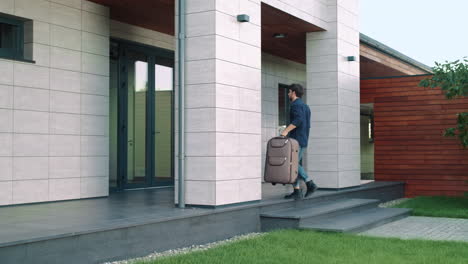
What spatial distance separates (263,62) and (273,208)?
6.19 metres

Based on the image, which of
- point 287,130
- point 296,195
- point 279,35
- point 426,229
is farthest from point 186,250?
point 279,35

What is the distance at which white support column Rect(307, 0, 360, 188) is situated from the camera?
10.0 meters

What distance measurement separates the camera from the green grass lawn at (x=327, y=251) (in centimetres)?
514

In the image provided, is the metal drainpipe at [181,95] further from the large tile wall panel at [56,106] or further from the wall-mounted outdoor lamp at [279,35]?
the wall-mounted outdoor lamp at [279,35]

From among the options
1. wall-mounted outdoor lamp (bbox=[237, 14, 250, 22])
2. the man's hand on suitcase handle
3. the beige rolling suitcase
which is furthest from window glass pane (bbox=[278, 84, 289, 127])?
wall-mounted outdoor lamp (bbox=[237, 14, 250, 22])

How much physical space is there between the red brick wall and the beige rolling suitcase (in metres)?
5.63

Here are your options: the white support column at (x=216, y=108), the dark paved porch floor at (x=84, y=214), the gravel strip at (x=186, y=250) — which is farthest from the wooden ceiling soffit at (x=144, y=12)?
the gravel strip at (x=186, y=250)

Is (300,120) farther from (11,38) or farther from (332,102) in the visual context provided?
(11,38)

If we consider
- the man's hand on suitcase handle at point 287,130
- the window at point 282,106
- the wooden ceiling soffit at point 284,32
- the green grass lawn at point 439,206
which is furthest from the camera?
the window at point 282,106

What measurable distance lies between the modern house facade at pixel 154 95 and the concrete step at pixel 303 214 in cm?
39

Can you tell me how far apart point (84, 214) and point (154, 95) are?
4.48m

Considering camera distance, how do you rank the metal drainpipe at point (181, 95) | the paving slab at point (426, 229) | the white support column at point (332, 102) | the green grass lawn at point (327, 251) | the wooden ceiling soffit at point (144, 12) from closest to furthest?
1. the green grass lawn at point (327, 251)
2. the metal drainpipe at point (181, 95)
3. the paving slab at point (426, 229)
4. the wooden ceiling soffit at point (144, 12)
5. the white support column at point (332, 102)

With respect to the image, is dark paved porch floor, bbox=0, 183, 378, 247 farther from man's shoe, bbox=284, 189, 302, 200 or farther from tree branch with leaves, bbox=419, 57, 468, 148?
tree branch with leaves, bbox=419, 57, 468, 148

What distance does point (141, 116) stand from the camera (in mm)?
10039
